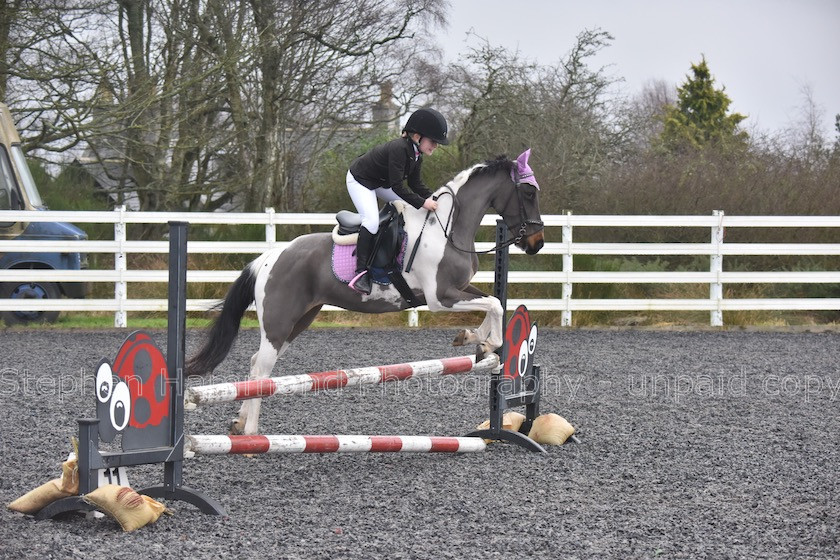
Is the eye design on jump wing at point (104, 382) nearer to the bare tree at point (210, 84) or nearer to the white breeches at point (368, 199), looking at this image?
the white breeches at point (368, 199)

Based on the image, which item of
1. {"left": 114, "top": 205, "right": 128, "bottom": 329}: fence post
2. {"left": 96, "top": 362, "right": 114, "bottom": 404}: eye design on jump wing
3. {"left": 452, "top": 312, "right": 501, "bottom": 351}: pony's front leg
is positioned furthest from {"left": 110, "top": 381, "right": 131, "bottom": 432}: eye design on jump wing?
{"left": 114, "top": 205, "right": 128, "bottom": 329}: fence post

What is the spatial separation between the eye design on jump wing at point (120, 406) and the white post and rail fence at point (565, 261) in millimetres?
7887

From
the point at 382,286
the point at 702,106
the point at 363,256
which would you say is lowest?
the point at 382,286

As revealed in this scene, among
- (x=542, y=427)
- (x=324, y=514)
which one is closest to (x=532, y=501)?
(x=324, y=514)

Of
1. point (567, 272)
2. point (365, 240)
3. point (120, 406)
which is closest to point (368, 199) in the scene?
point (365, 240)

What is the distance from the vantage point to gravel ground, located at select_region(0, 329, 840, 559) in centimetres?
373

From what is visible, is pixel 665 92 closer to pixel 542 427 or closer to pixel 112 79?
pixel 112 79

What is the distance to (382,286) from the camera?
6020 millimetres

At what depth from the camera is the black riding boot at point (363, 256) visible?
5.84 meters

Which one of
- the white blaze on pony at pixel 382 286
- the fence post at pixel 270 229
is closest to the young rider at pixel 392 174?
the white blaze on pony at pixel 382 286

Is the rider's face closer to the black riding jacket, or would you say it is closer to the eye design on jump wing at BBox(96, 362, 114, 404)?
the black riding jacket

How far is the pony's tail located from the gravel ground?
1.92 feet

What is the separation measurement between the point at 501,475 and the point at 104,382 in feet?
6.83

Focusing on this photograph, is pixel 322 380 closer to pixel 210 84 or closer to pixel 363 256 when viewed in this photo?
pixel 363 256
